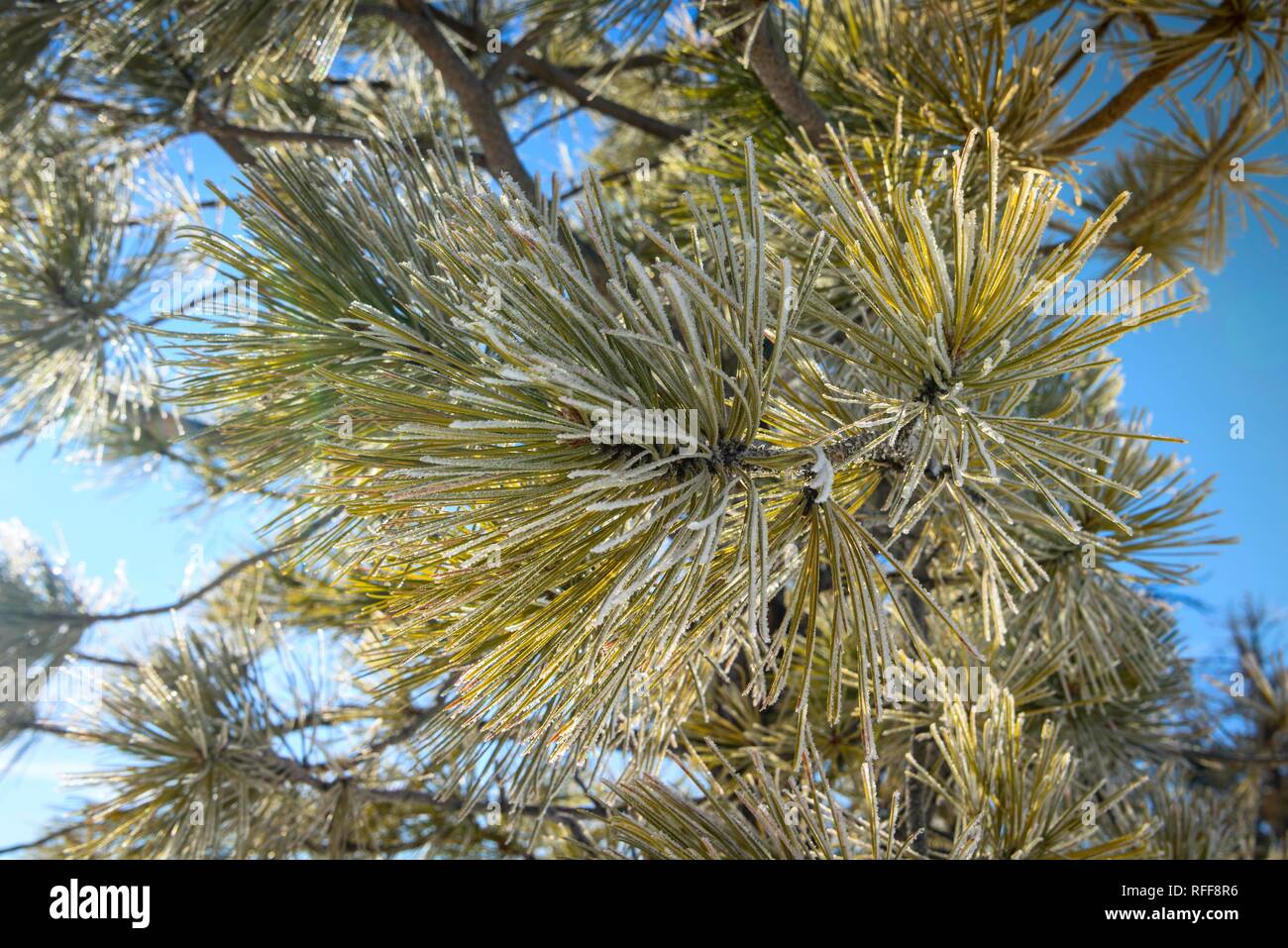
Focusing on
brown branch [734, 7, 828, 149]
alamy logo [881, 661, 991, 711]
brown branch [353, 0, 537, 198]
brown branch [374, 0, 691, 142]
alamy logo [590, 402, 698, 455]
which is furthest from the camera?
brown branch [374, 0, 691, 142]

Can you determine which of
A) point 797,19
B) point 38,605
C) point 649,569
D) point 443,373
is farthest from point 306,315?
point 38,605

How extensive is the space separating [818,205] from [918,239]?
0.30 meters

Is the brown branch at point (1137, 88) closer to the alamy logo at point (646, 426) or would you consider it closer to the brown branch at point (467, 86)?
the brown branch at point (467, 86)

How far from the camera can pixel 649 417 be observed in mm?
359

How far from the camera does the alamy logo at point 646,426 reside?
33cm
